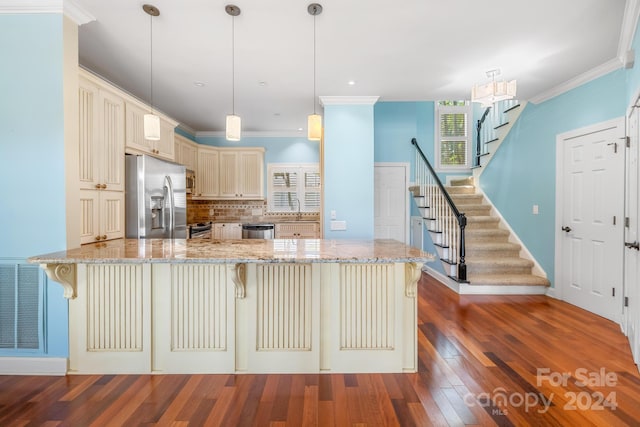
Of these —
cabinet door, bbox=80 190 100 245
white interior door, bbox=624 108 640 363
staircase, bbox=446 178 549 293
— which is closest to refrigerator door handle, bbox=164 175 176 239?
cabinet door, bbox=80 190 100 245

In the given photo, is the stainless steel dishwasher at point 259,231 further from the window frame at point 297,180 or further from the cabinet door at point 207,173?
the cabinet door at point 207,173

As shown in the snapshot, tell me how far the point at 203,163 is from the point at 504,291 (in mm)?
5441

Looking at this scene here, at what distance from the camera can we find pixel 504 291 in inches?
165

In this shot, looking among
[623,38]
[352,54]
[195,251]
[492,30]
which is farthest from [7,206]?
[623,38]

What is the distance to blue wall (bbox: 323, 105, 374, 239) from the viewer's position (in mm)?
4020

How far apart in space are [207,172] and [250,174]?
81cm

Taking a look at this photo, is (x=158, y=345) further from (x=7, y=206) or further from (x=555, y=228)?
(x=555, y=228)

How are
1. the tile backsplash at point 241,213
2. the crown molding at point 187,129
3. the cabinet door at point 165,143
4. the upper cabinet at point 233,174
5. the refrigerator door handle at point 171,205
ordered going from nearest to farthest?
the refrigerator door handle at point 171,205 → the cabinet door at point 165,143 → the crown molding at point 187,129 → the upper cabinet at point 233,174 → the tile backsplash at point 241,213

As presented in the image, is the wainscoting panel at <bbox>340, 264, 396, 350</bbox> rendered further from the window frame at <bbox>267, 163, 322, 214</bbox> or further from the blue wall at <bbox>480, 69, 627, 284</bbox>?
the window frame at <bbox>267, 163, 322, 214</bbox>

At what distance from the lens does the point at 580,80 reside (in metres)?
3.55

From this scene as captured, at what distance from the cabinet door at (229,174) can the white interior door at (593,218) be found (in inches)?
204

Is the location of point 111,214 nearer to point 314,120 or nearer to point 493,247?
point 314,120

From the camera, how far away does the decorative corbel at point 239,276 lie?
214cm

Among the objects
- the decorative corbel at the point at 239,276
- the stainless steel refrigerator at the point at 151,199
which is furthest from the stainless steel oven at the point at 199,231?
the decorative corbel at the point at 239,276
